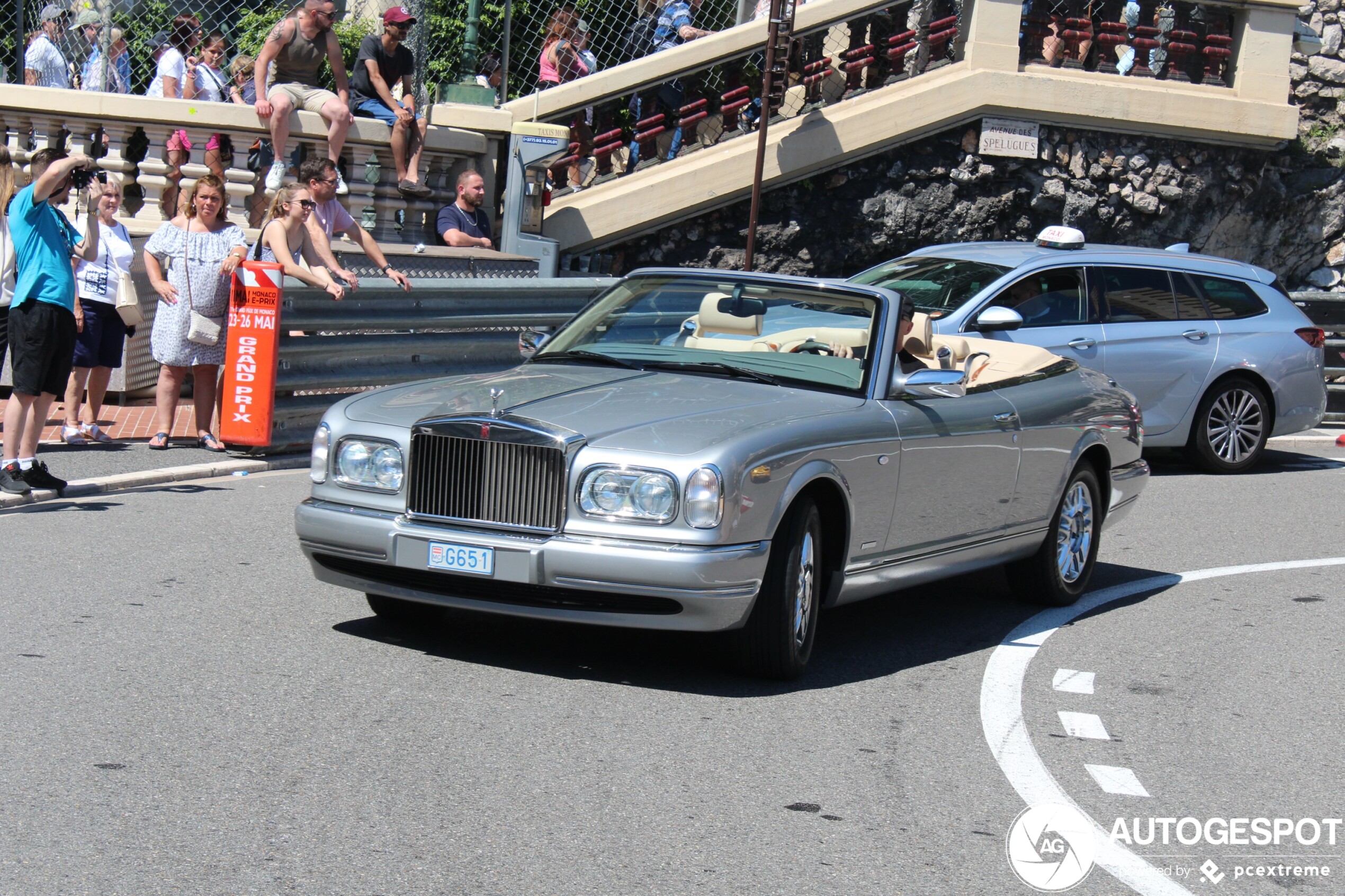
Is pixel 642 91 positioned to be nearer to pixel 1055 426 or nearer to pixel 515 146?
pixel 515 146

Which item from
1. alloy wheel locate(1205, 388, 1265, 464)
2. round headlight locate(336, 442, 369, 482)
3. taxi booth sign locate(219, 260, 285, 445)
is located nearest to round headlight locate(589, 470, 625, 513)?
round headlight locate(336, 442, 369, 482)

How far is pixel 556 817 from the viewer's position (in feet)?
15.1

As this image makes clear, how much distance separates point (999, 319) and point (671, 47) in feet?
25.1

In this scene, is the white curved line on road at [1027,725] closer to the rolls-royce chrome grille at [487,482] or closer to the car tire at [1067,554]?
the car tire at [1067,554]

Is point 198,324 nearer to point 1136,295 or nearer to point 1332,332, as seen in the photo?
point 1136,295

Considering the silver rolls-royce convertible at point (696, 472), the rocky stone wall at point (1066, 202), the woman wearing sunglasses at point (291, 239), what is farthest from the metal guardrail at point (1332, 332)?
the woman wearing sunglasses at point (291, 239)

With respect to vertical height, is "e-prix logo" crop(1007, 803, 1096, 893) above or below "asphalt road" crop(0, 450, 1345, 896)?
below

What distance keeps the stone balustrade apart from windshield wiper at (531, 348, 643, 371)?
7476 mm

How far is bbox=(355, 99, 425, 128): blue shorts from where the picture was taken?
15125mm

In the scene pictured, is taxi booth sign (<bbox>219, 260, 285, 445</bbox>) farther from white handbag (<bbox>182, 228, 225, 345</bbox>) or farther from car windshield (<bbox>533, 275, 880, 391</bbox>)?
car windshield (<bbox>533, 275, 880, 391</bbox>)

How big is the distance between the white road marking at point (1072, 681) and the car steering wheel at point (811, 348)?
5.51 ft

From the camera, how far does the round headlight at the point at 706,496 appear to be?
18.8ft

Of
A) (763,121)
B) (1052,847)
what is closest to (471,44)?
(763,121)

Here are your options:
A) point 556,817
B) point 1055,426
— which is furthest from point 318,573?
point 1055,426
